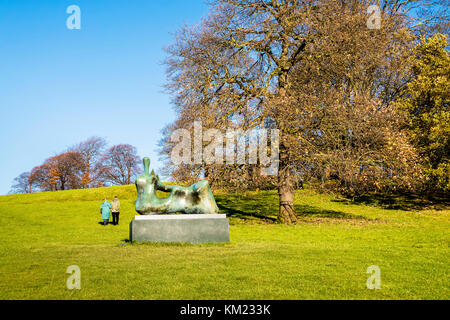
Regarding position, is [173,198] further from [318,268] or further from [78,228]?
[78,228]

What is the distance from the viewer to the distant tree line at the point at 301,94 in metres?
21.2

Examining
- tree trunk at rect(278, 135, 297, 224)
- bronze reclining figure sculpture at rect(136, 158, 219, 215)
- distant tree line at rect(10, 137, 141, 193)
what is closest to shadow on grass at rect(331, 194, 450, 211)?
tree trunk at rect(278, 135, 297, 224)

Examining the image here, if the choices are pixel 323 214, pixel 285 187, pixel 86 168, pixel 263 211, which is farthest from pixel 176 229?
pixel 86 168

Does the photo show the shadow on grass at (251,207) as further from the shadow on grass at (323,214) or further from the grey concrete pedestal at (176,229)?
the grey concrete pedestal at (176,229)

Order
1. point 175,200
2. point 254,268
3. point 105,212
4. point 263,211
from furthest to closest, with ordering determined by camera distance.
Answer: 1. point 263,211
2. point 105,212
3. point 175,200
4. point 254,268

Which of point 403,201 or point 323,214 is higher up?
point 403,201

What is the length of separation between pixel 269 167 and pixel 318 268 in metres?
Result: 12.9

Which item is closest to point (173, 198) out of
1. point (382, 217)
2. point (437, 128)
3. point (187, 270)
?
point (187, 270)

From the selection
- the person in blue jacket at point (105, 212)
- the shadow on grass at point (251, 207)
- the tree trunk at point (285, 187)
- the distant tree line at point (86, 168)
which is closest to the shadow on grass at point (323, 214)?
the shadow on grass at point (251, 207)

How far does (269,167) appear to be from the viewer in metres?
22.3

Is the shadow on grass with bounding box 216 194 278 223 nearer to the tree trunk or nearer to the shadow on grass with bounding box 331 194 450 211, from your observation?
the tree trunk

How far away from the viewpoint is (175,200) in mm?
15227

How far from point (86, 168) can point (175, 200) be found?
2329 inches

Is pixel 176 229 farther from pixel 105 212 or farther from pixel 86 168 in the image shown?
pixel 86 168
